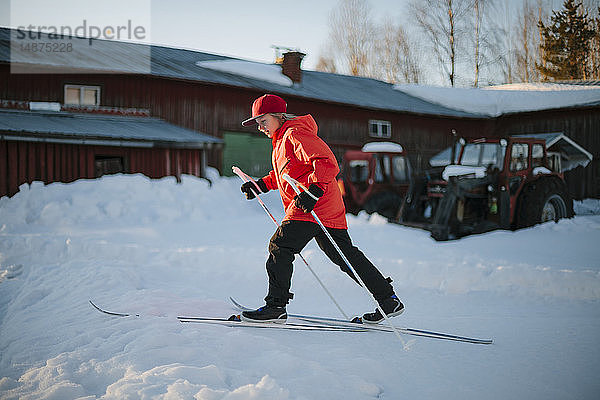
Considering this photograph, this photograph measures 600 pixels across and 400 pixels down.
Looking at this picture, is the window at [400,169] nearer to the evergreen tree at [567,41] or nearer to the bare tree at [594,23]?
the evergreen tree at [567,41]

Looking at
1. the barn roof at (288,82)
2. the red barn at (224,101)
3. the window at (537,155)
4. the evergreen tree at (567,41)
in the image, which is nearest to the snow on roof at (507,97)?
the barn roof at (288,82)

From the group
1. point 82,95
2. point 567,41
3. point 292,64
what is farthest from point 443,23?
point 82,95

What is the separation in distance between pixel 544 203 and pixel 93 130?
39.4ft

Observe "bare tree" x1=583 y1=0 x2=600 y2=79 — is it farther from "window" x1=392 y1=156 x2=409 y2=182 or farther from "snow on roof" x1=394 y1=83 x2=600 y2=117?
"window" x1=392 y1=156 x2=409 y2=182

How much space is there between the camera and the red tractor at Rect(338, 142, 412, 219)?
1115 centimetres

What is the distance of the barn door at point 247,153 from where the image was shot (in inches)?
780

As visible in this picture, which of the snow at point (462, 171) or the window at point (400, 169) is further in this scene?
the window at point (400, 169)

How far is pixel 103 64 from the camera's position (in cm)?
1694

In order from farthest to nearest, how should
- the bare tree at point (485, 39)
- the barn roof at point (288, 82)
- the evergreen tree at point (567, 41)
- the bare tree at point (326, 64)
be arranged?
1. the bare tree at point (326, 64)
2. the barn roof at point (288, 82)
3. the bare tree at point (485, 39)
4. the evergreen tree at point (567, 41)

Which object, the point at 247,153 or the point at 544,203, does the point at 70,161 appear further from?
the point at 544,203

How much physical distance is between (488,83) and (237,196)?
1499 cm

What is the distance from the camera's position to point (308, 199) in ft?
12.0

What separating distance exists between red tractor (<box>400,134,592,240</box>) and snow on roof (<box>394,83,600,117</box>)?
8383 millimetres

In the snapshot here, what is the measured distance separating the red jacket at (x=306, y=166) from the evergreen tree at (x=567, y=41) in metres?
9.37
